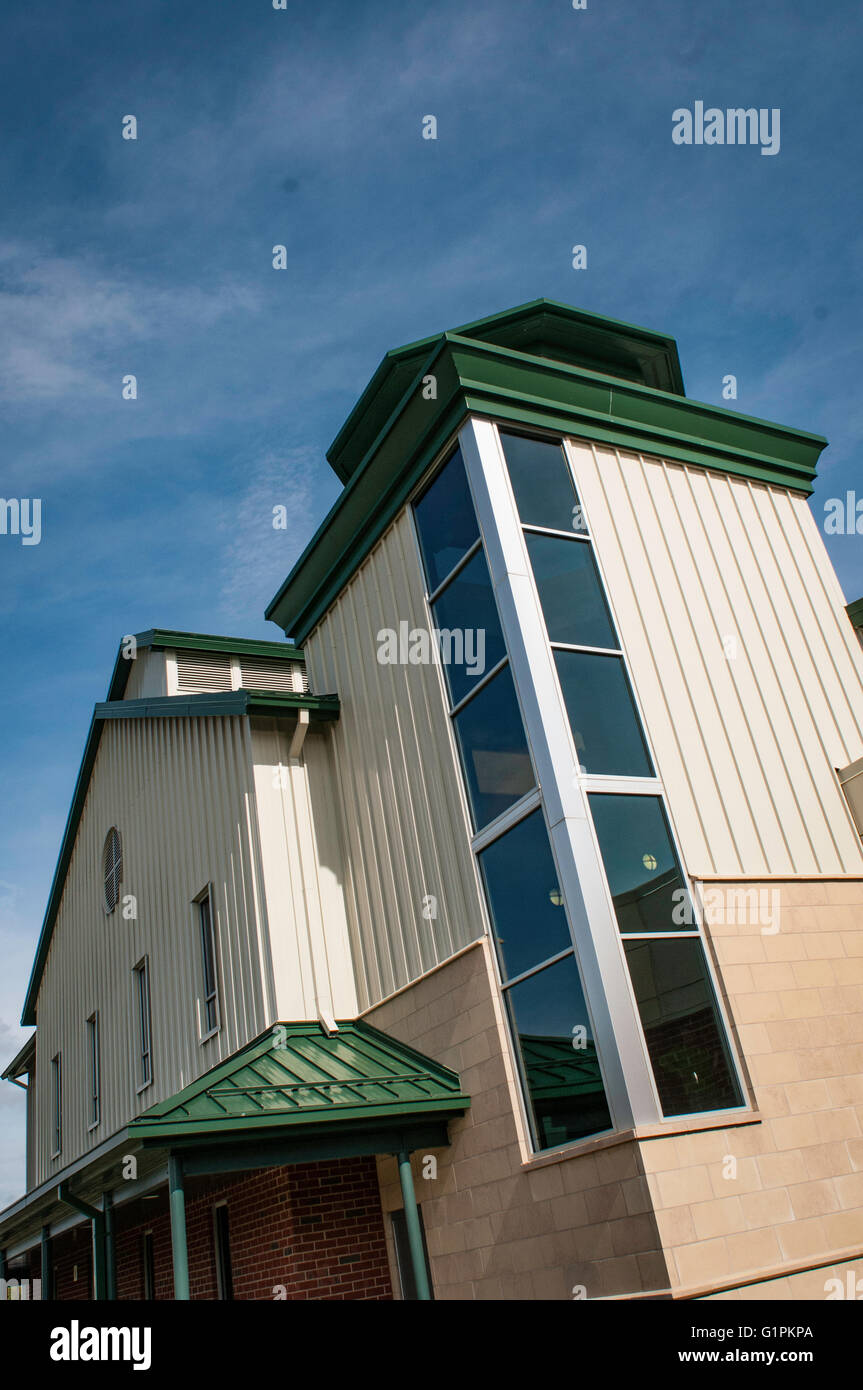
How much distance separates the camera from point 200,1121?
29.1 ft

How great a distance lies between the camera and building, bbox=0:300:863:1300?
857 cm

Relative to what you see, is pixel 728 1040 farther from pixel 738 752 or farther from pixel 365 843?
pixel 365 843

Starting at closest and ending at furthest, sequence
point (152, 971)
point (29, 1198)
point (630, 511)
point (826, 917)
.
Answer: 1. point (826, 917)
2. point (630, 511)
3. point (29, 1198)
4. point (152, 971)

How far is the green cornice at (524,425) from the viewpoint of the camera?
1107cm

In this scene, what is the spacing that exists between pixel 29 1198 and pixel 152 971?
10.6ft

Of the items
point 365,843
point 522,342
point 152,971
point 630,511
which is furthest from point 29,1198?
point 522,342

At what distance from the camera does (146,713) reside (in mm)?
16172

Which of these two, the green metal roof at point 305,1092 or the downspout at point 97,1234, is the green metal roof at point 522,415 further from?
the downspout at point 97,1234

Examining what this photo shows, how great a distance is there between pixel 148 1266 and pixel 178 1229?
24.3ft

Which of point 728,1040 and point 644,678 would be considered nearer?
point 728,1040

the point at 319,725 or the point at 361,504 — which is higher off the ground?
Result: the point at 361,504

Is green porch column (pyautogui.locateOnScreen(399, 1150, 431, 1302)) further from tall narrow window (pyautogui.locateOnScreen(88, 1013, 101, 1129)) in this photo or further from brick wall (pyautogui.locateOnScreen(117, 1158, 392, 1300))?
tall narrow window (pyautogui.locateOnScreen(88, 1013, 101, 1129))

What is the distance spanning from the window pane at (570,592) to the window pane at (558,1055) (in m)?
3.16

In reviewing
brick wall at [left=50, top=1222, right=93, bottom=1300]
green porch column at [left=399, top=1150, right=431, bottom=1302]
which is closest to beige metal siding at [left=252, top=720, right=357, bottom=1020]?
green porch column at [left=399, top=1150, right=431, bottom=1302]
